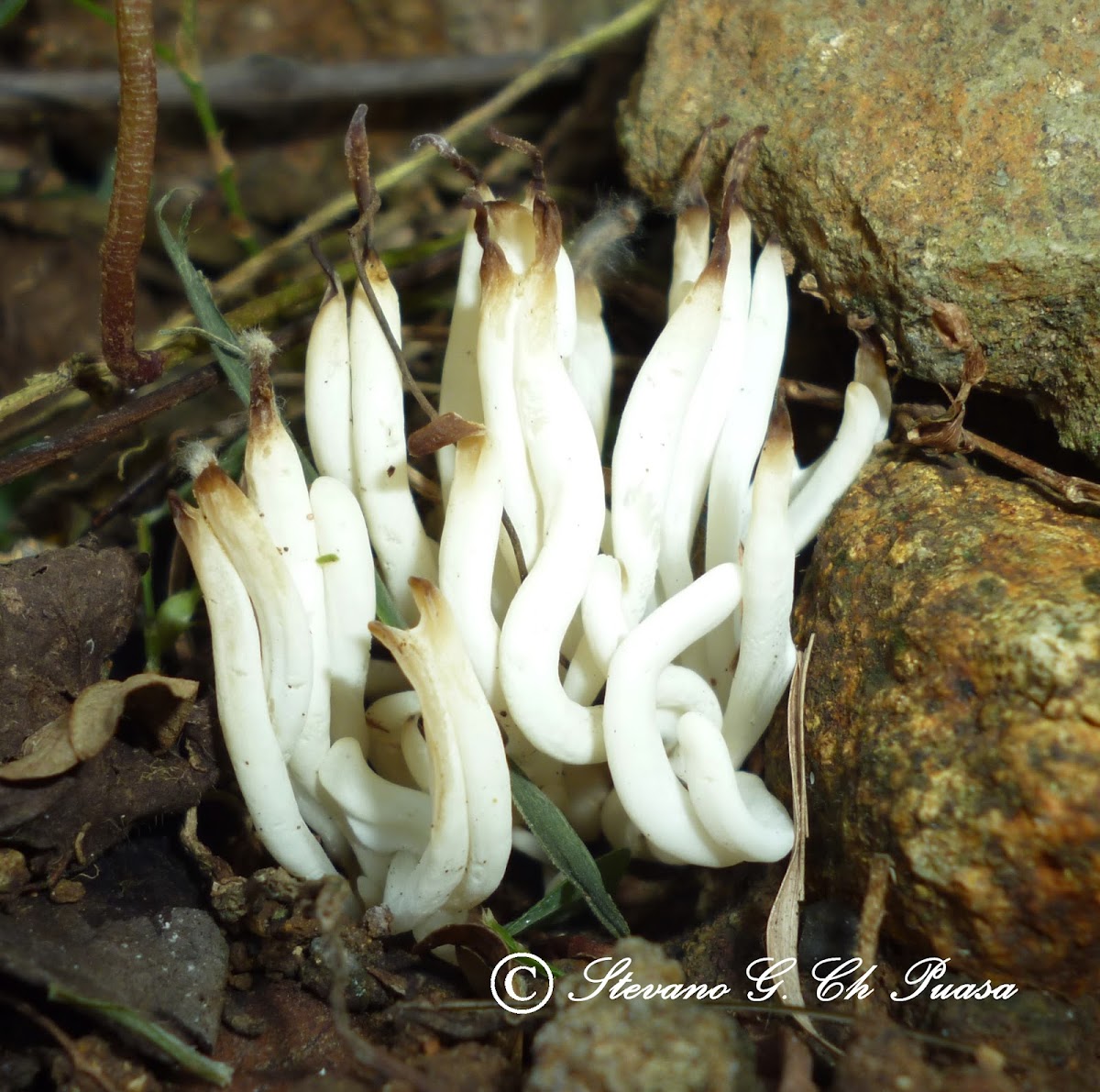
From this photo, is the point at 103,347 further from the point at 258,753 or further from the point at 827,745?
the point at 827,745

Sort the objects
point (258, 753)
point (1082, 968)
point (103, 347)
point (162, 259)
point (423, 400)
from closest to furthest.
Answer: point (1082, 968), point (258, 753), point (423, 400), point (103, 347), point (162, 259)

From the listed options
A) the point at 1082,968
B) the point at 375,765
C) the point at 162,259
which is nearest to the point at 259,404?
the point at 375,765

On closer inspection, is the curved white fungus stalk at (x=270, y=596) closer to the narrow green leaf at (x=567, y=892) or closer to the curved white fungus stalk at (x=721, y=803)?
the narrow green leaf at (x=567, y=892)

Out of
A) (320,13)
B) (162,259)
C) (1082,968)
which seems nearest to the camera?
(1082,968)

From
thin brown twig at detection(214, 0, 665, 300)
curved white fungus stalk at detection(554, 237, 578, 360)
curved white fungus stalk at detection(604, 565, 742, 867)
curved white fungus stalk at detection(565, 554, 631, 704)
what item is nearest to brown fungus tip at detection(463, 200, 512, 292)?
curved white fungus stalk at detection(554, 237, 578, 360)

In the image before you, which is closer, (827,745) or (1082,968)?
(1082,968)

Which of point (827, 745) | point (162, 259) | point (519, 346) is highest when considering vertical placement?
point (519, 346)

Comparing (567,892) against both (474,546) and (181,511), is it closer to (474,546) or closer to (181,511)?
(474,546)

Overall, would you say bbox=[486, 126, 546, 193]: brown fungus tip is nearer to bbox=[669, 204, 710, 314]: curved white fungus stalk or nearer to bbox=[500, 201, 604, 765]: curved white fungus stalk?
bbox=[500, 201, 604, 765]: curved white fungus stalk

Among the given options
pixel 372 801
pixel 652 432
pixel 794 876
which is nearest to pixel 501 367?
pixel 652 432
